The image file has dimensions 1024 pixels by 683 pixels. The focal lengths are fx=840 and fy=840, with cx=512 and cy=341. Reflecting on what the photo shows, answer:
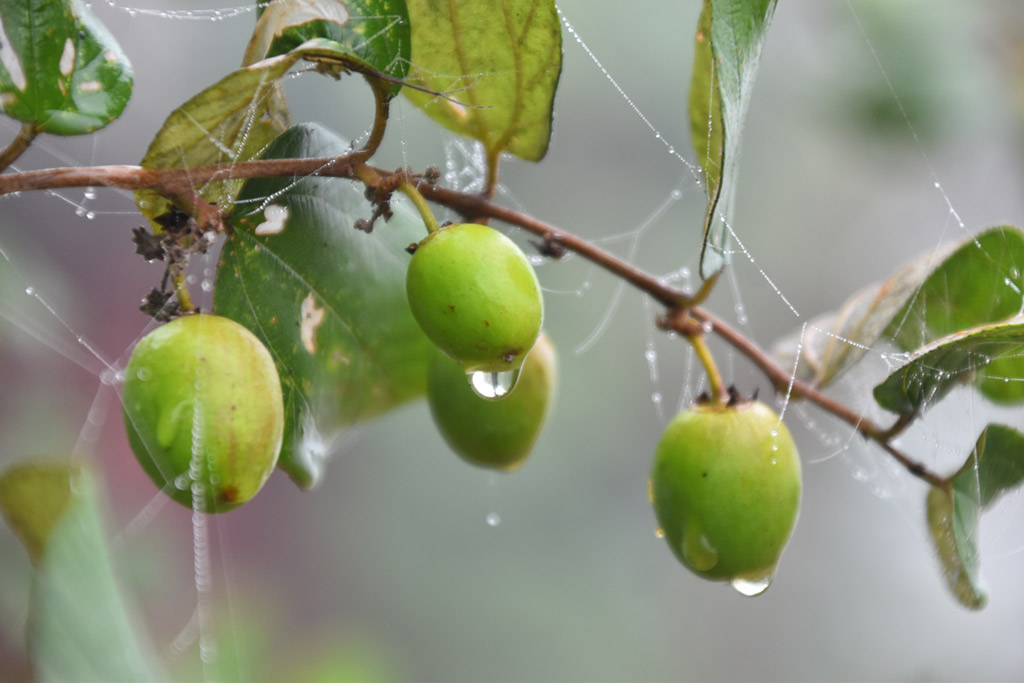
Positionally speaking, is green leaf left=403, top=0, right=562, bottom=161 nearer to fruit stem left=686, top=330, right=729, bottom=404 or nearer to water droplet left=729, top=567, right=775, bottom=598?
fruit stem left=686, top=330, right=729, bottom=404

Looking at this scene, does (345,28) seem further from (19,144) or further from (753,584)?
(753,584)

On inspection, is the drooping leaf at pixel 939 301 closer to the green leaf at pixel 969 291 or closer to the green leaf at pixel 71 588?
the green leaf at pixel 969 291

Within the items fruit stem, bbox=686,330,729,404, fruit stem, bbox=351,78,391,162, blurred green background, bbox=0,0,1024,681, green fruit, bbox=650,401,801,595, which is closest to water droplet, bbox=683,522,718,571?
green fruit, bbox=650,401,801,595

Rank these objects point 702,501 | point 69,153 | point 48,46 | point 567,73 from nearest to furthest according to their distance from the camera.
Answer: point 48,46, point 702,501, point 69,153, point 567,73

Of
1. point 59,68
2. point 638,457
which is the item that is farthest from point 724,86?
point 638,457

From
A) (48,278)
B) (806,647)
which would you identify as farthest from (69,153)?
(806,647)

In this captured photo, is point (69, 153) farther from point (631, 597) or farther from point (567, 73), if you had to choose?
point (631, 597)
